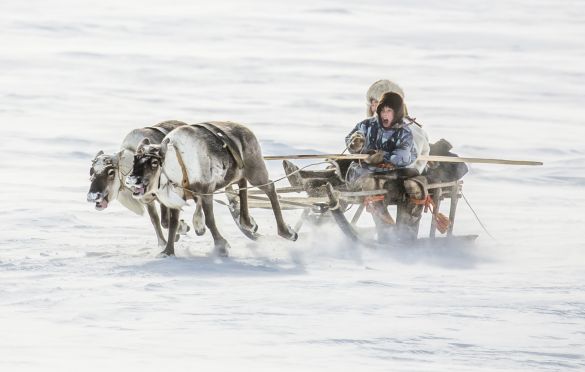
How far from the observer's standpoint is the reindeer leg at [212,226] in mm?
8453

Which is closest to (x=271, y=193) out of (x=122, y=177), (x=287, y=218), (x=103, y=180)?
(x=122, y=177)

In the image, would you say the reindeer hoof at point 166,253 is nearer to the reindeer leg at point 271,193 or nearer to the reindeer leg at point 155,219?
the reindeer leg at point 155,219

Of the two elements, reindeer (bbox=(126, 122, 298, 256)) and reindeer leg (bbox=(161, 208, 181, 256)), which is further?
reindeer leg (bbox=(161, 208, 181, 256))

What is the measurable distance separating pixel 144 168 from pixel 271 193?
3.64 ft

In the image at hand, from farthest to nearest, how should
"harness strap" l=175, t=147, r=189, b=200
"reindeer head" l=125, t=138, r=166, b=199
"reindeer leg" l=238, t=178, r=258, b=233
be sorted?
1. "reindeer leg" l=238, t=178, r=258, b=233
2. "harness strap" l=175, t=147, r=189, b=200
3. "reindeer head" l=125, t=138, r=166, b=199

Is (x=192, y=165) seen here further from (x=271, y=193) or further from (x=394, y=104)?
(x=394, y=104)

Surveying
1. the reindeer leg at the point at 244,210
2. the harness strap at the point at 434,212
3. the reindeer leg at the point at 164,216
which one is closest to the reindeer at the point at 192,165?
the reindeer leg at the point at 244,210

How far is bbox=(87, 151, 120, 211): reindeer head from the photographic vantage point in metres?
8.35

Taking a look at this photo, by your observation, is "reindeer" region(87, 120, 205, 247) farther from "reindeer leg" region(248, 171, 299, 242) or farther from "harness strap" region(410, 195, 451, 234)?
"harness strap" region(410, 195, 451, 234)

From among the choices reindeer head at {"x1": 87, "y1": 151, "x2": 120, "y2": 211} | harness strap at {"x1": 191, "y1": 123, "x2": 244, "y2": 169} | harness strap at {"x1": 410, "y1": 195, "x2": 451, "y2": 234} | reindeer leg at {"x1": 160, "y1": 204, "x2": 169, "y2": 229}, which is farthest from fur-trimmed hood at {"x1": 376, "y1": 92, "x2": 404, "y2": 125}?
reindeer head at {"x1": 87, "y1": 151, "x2": 120, "y2": 211}

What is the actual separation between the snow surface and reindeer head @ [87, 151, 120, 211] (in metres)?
0.40

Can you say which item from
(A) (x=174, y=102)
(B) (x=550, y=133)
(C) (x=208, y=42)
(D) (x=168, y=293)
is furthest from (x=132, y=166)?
(C) (x=208, y=42)

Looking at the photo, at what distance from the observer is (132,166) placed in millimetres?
8438

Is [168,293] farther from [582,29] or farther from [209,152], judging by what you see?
[582,29]
